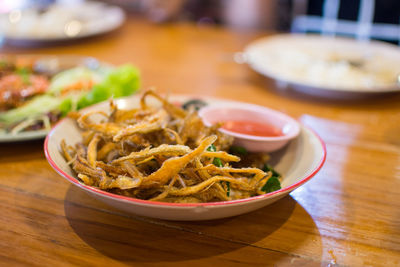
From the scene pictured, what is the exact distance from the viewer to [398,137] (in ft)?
5.30

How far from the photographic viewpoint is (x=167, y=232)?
1.01 m

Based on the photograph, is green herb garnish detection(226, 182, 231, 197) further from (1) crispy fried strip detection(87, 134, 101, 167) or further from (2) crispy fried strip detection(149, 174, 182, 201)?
(1) crispy fried strip detection(87, 134, 101, 167)

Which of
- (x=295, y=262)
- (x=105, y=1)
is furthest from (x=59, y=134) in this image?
(x=105, y=1)

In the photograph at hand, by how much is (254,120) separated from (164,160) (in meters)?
0.50

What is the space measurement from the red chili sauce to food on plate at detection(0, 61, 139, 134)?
0.47 metres

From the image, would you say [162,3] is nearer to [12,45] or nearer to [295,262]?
[12,45]

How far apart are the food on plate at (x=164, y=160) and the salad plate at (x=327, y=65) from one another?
3.00 feet

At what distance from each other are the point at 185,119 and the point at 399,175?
0.82 meters

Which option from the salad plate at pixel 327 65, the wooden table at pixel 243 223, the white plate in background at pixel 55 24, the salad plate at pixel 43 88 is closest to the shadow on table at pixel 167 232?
the wooden table at pixel 243 223

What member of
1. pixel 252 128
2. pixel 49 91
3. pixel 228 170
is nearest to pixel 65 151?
pixel 228 170

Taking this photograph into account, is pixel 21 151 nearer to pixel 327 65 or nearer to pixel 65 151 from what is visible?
pixel 65 151

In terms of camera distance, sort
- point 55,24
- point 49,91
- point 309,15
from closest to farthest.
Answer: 1. point 49,91
2. point 55,24
3. point 309,15

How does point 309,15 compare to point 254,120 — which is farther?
point 309,15

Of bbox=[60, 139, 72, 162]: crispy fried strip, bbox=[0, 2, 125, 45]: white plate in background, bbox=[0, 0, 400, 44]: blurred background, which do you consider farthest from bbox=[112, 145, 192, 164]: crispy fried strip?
bbox=[0, 0, 400, 44]: blurred background
